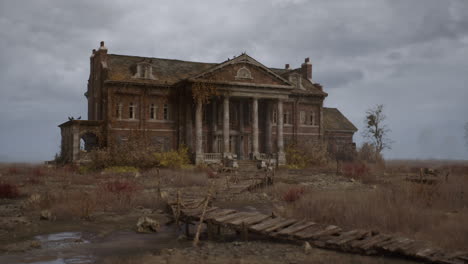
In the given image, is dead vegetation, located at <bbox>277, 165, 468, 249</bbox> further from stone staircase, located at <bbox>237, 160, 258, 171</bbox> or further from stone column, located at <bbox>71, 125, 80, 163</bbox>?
stone column, located at <bbox>71, 125, 80, 163</bbox>

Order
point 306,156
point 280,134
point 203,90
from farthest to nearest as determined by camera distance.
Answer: point 306,156
point 280,134
point 203,90

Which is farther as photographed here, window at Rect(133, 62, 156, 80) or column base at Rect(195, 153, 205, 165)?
window at Rect(133, 62, 156, 80)

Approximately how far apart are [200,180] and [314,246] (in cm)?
1530

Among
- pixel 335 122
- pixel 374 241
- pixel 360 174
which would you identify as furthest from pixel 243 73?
pixel 374 241

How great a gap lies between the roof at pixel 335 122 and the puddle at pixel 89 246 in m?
37.7

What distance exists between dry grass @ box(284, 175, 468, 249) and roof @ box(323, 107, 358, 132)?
32573mm

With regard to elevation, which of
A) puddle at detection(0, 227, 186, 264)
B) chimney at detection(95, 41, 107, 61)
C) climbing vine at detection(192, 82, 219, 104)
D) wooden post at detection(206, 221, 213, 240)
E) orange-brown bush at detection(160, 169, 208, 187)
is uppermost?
chimney at detection(95, 41, 107, 61)

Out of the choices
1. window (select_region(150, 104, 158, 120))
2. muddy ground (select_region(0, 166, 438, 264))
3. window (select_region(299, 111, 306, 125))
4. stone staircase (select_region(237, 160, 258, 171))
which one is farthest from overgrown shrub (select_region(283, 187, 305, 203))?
window (select_region(299, 111, 306, 125))

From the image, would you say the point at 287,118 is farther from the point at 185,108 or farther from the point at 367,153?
the point at 185,108

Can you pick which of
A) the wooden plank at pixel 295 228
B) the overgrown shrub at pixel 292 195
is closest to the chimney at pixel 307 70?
the overgrown shrub at pixel 292 195

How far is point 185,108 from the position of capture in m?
38.5

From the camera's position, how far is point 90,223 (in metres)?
14.5

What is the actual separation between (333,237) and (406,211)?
3.42 m

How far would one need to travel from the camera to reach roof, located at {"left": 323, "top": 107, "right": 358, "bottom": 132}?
48972mm
